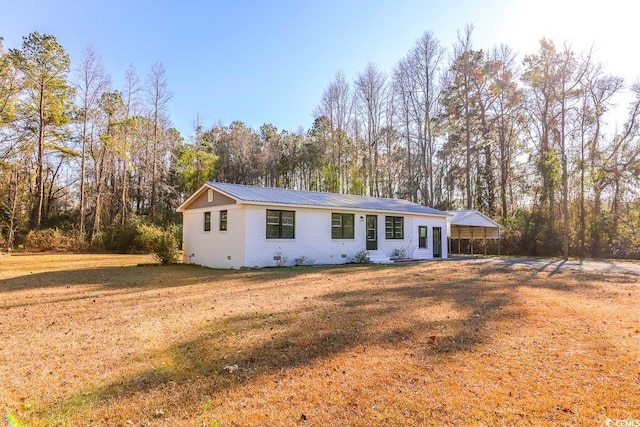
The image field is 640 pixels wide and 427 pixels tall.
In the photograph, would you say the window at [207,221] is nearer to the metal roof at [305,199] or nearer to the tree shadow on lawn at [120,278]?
the metal roof at [305,199]

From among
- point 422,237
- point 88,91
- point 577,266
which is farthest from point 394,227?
point 88,91

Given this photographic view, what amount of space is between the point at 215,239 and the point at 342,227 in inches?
232

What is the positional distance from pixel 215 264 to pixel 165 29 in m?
9.95

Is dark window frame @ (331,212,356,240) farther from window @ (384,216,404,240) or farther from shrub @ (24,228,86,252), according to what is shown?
shrub @ (24,228,86,252)

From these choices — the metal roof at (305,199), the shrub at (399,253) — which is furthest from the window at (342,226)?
the shrub at (399,253)

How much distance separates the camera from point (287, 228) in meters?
16.3

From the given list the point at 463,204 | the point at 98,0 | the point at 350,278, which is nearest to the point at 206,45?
the point at 98,0

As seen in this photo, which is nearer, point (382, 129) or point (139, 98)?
point (139, 98)

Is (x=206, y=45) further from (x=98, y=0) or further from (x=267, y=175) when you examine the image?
(x=267, y=175)

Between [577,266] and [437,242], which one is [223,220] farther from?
[577,266]

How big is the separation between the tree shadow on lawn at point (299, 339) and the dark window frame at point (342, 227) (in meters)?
8.97

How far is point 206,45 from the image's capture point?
17594 mm

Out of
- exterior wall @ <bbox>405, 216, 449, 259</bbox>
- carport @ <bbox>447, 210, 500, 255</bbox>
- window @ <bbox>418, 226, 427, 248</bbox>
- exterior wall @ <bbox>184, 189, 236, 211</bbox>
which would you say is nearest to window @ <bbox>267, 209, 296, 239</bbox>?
exterior wall @ <bbox>184, 189, 236, 211</bbox>

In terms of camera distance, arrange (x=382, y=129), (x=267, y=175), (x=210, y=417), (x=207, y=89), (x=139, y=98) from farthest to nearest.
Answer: (x=267, y=175) < (x=382, y=129) < (x=139, y=98) < (x=207, y=89) < (x=210, y=417)
